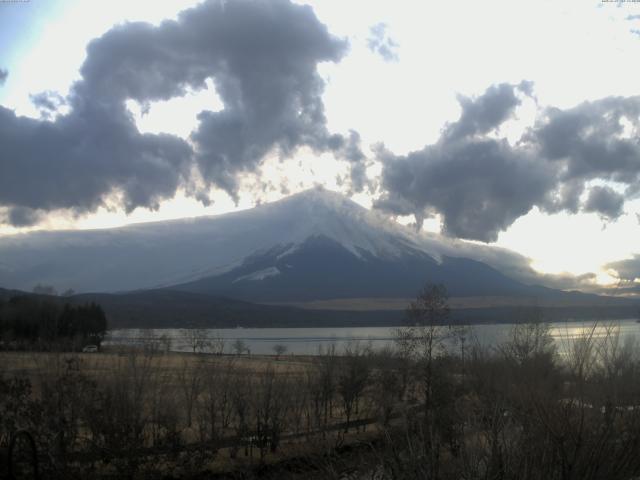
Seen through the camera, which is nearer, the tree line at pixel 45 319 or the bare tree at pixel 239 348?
the tree line at pixel 45 319

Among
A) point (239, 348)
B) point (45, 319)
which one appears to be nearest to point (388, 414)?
point (45, 319)

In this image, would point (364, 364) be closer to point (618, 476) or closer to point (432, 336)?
point (432, 336)

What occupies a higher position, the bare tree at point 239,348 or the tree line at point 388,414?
the tree line at point 388,414

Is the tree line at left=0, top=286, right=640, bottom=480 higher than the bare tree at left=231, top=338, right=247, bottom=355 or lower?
higher

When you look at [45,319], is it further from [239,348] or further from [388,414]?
[388,414]

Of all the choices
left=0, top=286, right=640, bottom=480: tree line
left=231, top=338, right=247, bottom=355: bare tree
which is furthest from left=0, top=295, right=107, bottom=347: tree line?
left=0, top=286, right=640, bottom=480: tree line

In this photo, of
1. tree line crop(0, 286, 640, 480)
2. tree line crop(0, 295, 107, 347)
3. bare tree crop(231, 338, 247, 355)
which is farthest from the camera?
bare tree crop(231, 338, 247, 355)

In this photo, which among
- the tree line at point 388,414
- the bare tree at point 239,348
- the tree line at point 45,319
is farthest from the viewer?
the bare tree at point 239,348

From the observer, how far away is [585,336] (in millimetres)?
13742

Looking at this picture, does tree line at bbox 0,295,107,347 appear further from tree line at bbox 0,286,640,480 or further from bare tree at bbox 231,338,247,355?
tree line at bbox 0,286,640,480

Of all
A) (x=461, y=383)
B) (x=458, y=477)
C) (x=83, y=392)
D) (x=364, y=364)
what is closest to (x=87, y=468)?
(x=83, y=392)

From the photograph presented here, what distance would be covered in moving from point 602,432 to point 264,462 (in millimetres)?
23223

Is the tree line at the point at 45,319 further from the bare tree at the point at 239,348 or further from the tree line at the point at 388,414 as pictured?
the tree line at the point at 388,414

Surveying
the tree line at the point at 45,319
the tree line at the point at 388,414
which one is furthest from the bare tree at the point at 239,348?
the tree line at the point at 388,414
